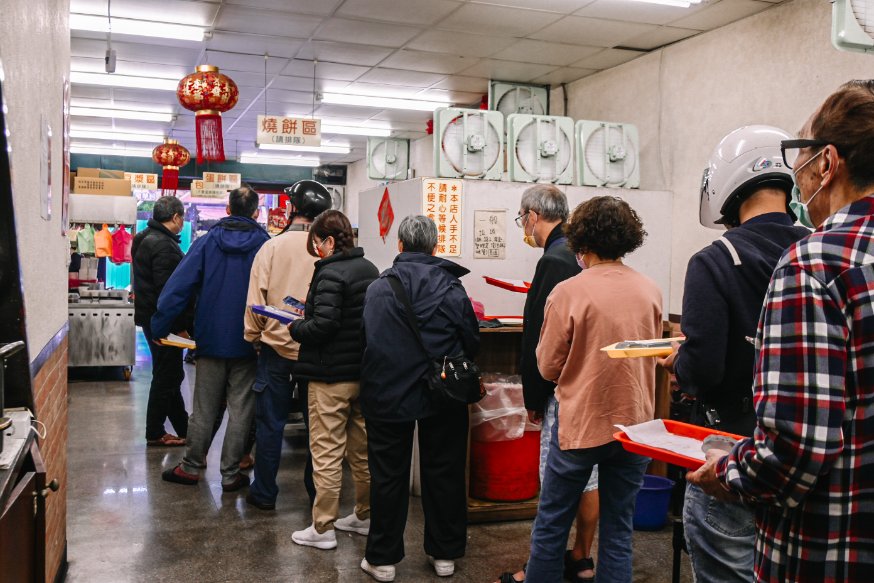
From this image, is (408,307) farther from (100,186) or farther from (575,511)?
(100,186)

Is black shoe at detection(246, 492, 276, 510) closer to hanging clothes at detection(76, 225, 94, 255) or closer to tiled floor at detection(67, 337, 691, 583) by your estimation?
tiled floor at detection(67, 337, 691, 583)

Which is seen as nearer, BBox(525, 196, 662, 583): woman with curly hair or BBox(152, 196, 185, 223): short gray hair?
BBox(525, 196, 662, 583): woman with curly hair

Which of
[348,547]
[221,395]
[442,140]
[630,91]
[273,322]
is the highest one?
[630,91]

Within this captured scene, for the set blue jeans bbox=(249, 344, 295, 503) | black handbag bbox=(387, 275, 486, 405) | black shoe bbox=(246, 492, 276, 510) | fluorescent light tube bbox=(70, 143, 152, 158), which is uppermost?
fluorescent light tube bbox=(70, 143, 152, 158)

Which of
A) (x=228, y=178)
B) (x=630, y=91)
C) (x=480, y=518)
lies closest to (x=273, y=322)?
(x=480, y=518)

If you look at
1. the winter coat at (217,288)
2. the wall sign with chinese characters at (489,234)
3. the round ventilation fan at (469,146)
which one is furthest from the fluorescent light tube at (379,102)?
the winter coat at (217,288)

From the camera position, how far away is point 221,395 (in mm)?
4742

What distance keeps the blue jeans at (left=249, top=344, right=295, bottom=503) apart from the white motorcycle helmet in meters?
2.64

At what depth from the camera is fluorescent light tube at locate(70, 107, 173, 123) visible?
1084cm

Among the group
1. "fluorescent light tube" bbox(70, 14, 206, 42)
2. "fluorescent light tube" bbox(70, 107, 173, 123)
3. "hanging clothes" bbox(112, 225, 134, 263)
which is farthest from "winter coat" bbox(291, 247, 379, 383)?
"fluorescent light tube" bbox(70, 107, 173, 123)

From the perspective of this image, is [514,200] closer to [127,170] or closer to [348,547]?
[348,547]

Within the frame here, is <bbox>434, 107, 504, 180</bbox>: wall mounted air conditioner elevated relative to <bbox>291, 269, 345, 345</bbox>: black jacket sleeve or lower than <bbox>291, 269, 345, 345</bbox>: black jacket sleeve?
elevated

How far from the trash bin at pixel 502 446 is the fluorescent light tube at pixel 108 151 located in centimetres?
1270

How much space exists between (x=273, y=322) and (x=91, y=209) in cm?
569
